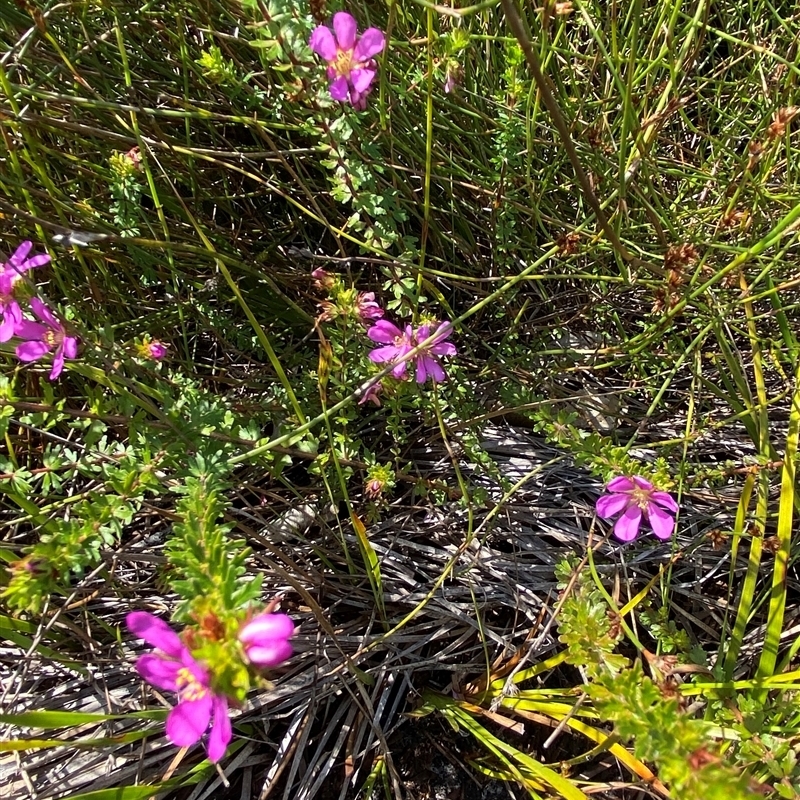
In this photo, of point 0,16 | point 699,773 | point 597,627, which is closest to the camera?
point 699,773

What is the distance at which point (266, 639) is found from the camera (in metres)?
0.64

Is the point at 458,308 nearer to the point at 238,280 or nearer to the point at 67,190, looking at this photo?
the point at 238,280

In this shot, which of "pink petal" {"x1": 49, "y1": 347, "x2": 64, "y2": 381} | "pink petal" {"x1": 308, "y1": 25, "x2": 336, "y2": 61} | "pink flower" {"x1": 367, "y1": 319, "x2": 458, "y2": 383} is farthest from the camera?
"pink flower" {"x1": 367, "y1": 319, "x2": 458, "y2": 383}

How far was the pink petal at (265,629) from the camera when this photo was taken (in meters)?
0.64

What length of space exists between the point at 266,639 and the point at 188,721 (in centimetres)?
26

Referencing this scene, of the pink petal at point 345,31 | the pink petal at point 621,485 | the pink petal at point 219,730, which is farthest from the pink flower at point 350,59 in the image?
the pink petal at point 219,730

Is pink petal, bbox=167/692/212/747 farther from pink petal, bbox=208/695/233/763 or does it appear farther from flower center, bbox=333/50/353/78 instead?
flower center, bbox=333/50/353/78

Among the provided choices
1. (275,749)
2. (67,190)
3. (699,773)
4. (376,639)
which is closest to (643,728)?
(699,773)

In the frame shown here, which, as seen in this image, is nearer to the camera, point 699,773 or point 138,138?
point 699,773

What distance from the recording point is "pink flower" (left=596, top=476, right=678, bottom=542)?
1150 mm

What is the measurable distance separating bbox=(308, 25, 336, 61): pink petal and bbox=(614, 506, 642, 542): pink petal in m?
0.90

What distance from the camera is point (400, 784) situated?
1389 millimetres

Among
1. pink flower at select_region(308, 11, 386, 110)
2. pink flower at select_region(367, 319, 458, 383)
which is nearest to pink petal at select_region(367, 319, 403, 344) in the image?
pink flower at select_region(367, 319, 458, 383)

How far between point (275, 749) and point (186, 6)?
153 centimetres
